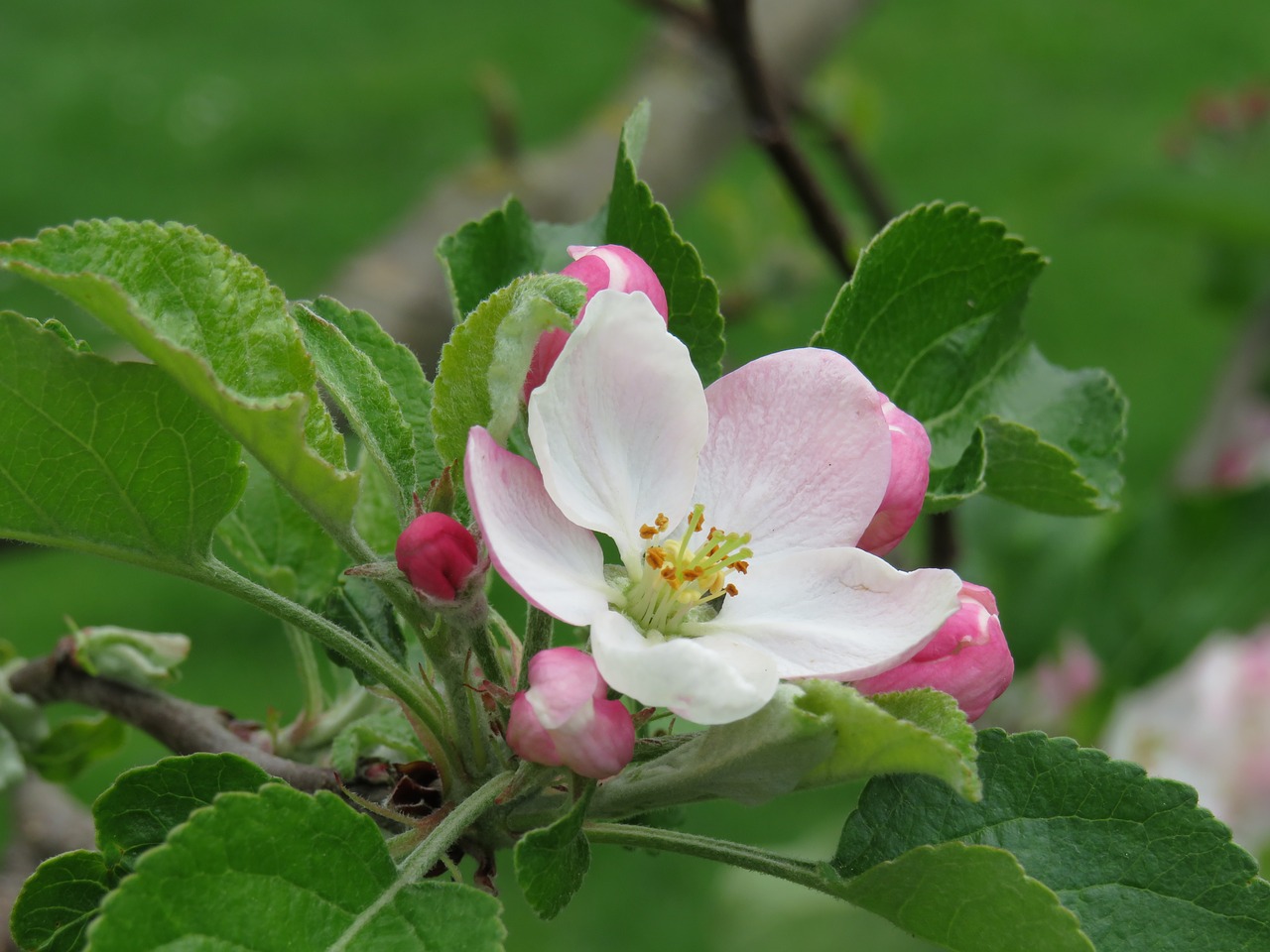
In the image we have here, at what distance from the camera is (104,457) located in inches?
32.4

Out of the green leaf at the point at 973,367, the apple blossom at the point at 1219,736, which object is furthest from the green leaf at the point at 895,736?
the apple blossom at the point at 1219,736

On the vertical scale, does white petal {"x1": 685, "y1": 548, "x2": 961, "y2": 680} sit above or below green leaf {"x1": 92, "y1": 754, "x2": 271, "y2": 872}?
below

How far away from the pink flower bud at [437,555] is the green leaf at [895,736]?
20cm

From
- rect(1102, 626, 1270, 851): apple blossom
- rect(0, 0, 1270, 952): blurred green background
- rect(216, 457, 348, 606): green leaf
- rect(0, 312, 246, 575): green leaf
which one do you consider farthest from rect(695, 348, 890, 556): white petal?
rect(0, 0, 1270, 952): blurred green background

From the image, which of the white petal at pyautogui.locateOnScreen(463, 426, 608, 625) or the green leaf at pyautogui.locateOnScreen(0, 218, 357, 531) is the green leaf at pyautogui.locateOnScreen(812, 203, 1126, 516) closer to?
the white petal at pyautogui.locateOnScreen(463, 426, 608, 625)

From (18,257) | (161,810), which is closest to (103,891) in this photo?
(161,810)

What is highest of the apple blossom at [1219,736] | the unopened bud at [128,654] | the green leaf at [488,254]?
the green leaf at [488,254]

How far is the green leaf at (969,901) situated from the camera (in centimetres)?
75

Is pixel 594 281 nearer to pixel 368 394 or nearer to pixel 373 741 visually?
pixel 368 394

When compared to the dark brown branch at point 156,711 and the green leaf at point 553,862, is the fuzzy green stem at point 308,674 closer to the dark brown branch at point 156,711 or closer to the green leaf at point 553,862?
the dark brown branch at point 156,711

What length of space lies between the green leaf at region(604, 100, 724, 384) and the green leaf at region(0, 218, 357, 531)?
0.25 m

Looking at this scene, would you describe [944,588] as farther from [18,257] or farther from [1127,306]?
[1127,306]

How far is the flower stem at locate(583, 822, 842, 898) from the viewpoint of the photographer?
0.87m

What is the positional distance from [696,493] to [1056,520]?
1507mm
